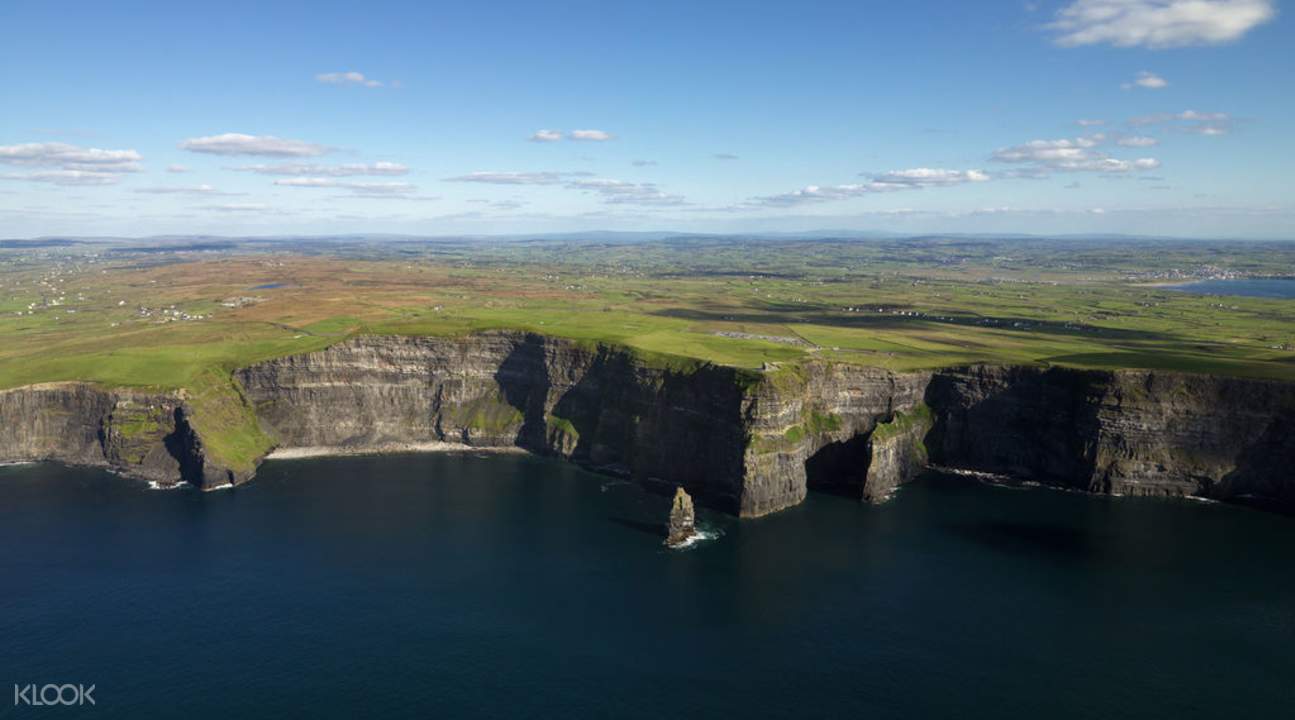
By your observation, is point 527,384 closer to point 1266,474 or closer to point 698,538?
point 698,538

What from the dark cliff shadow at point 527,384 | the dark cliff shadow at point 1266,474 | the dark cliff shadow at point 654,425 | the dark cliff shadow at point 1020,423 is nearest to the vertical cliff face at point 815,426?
the dark cliff shadow at point 654,425

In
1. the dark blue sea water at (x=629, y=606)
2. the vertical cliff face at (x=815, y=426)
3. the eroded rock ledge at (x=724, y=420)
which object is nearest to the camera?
the dark blue sea water at (x=629, y=606)

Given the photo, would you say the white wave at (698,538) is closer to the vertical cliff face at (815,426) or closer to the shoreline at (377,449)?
the vertical cliff face at (815,426)

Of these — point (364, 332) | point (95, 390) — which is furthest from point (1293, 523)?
A: point (95, 390)

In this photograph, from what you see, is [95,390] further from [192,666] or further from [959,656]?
[959,656]

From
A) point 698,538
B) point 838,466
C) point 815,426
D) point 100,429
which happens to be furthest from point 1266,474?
point 100,429

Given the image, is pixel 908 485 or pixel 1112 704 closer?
pixel 1112 704

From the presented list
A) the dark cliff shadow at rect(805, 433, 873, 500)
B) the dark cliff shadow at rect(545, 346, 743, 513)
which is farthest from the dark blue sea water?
the dark cliff shadow at rect(545, 346, 743, 513)
